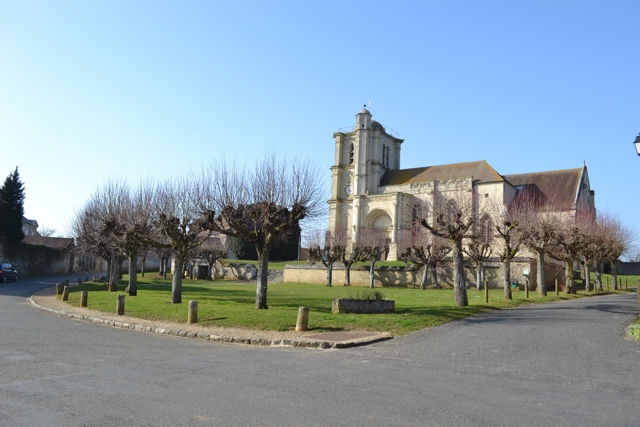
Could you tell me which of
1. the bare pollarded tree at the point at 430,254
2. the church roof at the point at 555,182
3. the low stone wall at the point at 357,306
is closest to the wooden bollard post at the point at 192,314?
the low stone wall at the point at 357,306

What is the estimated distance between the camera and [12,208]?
45812 mm

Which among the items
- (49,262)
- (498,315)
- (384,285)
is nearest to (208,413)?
(498,315)

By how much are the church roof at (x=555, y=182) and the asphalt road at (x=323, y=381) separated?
47093mm

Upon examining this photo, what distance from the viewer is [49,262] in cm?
5184

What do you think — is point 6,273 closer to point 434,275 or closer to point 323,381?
point 434,275

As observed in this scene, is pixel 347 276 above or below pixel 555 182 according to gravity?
below

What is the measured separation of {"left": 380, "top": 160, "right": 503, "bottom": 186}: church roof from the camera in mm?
58406

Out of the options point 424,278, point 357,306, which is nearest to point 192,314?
point 357,306

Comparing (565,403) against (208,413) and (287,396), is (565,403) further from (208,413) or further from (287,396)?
(208,413)

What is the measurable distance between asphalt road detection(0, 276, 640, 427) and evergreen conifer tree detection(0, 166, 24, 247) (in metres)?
37.7

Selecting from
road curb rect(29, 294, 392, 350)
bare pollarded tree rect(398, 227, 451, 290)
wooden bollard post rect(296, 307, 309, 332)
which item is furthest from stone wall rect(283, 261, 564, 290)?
road curb rect(29, 294, 392, 350)

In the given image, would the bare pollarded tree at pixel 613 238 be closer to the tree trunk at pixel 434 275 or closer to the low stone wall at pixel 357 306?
the tree trunk at pixel 434 275

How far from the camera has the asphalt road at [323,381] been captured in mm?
5660

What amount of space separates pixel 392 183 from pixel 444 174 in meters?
8.03
